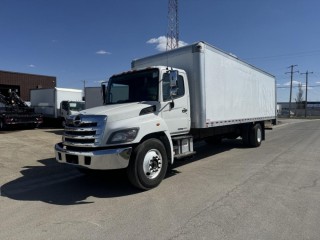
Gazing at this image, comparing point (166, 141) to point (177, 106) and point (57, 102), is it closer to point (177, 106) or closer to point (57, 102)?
point (177, 106)

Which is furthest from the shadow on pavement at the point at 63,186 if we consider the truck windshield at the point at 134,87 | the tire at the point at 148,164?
the truck windshield at the point at 134,87

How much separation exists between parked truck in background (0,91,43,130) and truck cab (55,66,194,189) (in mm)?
15907

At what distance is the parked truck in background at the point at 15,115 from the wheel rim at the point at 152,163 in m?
17.7

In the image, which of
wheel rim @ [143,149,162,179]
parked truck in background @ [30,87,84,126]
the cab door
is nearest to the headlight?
wheel rim @ [143,149,162,179]

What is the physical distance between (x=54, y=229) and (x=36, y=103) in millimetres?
24352

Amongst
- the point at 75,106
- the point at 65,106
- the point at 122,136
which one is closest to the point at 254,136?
the point at 122,136

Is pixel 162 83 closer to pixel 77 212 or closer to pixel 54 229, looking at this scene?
pixel 77 212

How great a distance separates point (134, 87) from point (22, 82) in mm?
34004

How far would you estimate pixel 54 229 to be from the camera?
457 centimetres

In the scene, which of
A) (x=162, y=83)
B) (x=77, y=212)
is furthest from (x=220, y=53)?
(x=77, y=212)

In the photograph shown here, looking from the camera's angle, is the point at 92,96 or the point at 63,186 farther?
the point at 92,96

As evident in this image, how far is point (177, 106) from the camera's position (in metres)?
7.66

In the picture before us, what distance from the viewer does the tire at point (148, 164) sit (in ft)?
20.5

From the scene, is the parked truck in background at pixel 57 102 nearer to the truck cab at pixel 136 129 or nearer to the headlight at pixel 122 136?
the truck cab at pixel 136 129
